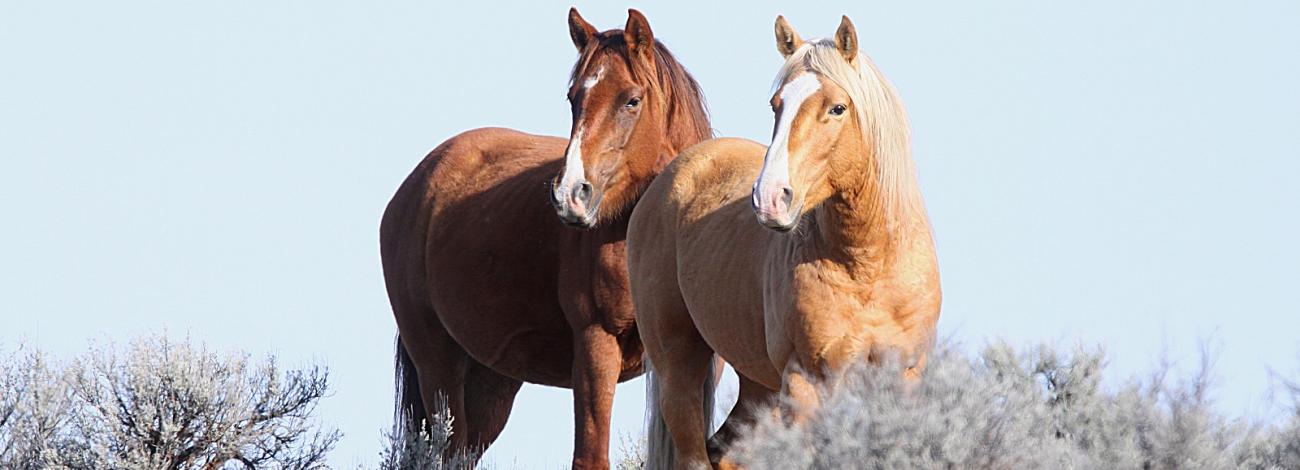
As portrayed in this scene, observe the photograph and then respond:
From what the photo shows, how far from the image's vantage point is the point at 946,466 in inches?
198

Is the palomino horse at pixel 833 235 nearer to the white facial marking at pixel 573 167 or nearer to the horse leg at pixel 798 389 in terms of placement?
the horse leg at pixel 798 389

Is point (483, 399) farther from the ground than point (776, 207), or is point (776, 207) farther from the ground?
point (483, 399)

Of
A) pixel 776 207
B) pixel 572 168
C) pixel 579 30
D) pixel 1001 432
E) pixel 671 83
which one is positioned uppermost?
pixel 579 30

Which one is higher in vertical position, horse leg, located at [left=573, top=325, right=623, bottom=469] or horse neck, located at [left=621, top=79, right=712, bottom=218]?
horse neck, located at [left=621, top=79, right=712, bottom=218]

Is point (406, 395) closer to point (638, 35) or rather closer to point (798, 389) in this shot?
point (638, 35)

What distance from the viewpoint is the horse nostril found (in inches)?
316

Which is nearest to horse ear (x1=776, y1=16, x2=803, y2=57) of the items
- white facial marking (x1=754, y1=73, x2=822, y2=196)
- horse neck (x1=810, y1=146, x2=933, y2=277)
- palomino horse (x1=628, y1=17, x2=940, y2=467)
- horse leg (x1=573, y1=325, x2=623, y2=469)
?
palomino horse (x1=628, y1=17, x2=940, y2=467)

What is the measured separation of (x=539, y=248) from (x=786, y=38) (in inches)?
106

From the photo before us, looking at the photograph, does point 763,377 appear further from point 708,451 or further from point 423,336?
point 423,336

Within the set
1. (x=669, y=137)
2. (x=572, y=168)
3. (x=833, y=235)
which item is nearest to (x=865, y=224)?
(x=833, y=235)

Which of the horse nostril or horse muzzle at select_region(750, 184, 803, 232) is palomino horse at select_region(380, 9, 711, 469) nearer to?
the horse nostril

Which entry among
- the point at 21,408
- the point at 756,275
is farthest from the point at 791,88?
the point at 21,408

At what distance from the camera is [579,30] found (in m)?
8.80

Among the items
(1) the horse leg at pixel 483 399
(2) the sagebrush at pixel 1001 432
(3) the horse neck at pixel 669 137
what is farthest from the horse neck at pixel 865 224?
(1) the horse leg at pixel 483 399
